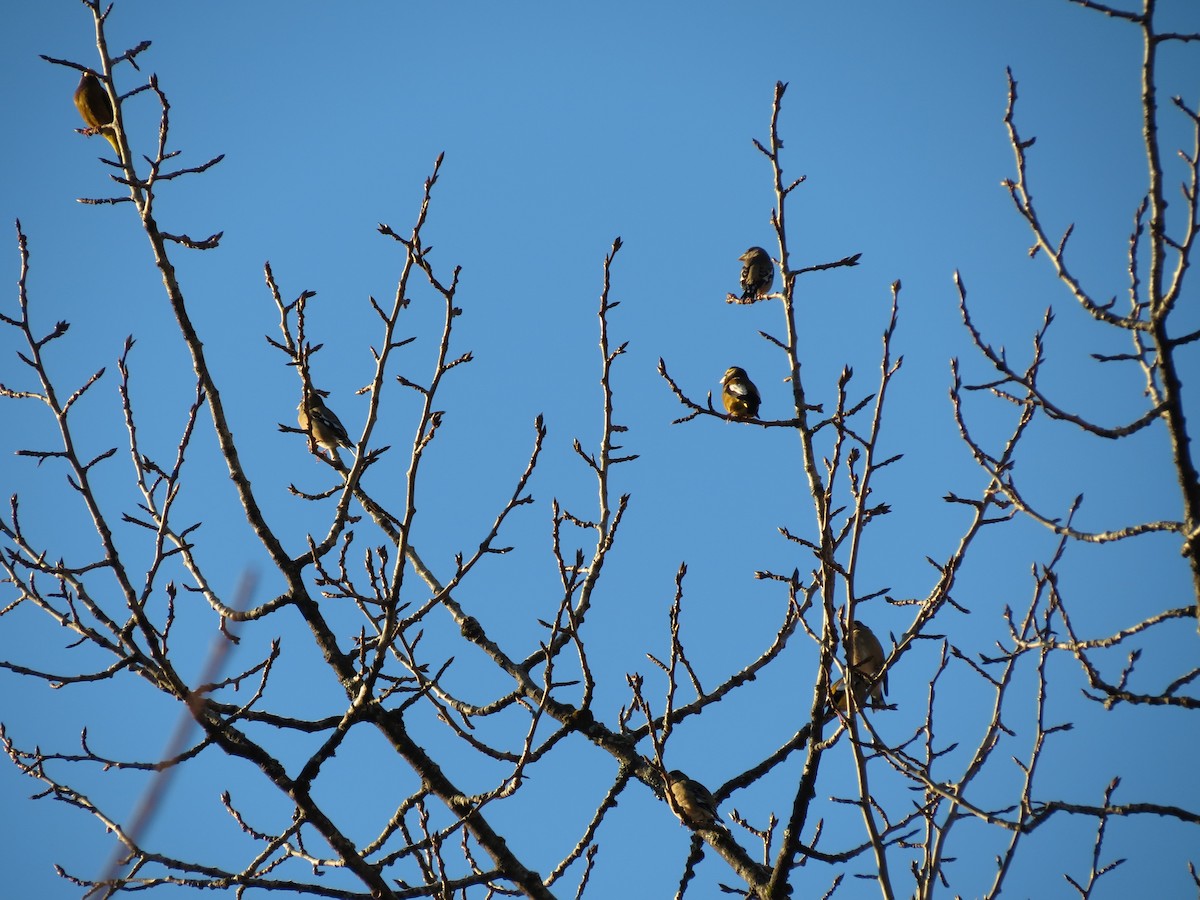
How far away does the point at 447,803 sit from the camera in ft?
13.2

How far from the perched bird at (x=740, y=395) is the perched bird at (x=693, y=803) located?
4.36 m

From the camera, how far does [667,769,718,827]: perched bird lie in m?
4.26

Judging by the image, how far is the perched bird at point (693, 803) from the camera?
14.0 ft

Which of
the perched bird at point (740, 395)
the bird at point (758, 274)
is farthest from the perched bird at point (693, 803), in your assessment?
the bird at point (758, 274)

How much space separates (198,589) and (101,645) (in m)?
0.75

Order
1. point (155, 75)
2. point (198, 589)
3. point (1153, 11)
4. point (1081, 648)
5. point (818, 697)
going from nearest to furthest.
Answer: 1. point (1153, 11)
2. point (1081, 648)
3. point (818, 697)
4. point (155, 75)
5. point (198, 589)

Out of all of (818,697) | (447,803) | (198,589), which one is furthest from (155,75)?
(818,697)

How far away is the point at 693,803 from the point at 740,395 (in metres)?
4.72

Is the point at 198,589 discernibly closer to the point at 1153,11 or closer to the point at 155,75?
the point at 155,75

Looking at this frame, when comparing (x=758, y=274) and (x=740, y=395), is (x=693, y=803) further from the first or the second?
(x=758, y=274)

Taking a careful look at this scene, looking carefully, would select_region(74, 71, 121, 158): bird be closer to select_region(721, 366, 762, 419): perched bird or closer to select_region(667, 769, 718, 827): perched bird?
select_region(667, 769, 718, 827): perched bird

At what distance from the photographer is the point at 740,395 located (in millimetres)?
8648

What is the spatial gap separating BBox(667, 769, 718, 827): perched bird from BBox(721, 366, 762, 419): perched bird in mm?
4365

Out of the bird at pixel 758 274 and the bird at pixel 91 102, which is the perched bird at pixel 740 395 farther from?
the bird at pixel 91 102
